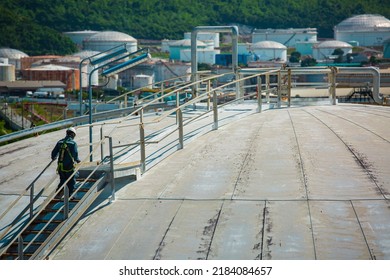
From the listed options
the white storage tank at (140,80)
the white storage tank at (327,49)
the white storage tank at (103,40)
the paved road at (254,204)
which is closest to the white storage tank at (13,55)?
the white storage tank at (103,40)

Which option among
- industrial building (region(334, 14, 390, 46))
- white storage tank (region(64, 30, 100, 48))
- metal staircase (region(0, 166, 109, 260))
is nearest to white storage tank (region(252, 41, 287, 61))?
industrial building (region(334, 14, 390, 46))

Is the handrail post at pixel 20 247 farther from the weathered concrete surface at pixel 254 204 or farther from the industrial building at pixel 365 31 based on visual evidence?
the industrial building at pixel 365 31

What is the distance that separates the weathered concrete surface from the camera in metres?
11.0

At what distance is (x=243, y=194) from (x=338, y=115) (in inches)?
227

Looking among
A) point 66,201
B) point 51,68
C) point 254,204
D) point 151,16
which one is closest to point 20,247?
point 66,201

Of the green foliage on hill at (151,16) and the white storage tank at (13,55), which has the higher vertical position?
the green foliage on hill at (151,16)

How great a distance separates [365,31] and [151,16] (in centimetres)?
4245

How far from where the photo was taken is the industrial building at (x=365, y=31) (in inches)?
6762

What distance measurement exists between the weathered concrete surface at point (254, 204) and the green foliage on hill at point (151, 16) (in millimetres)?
143753

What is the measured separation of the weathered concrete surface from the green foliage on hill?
144m

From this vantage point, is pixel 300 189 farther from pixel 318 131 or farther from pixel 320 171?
pixel 318 131

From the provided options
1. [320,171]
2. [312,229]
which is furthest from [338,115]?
[312,229]

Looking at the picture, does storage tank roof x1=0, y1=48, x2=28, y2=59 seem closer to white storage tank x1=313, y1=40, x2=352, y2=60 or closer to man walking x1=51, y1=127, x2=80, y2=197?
white storage tank x1=313, y1=40, x2=352, y2=60

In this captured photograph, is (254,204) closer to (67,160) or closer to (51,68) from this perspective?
(67,160)
